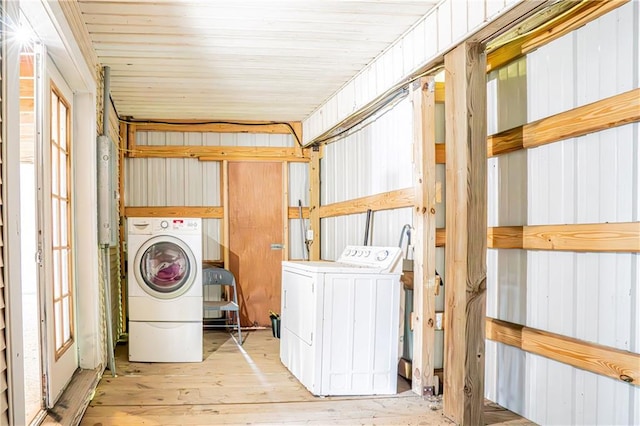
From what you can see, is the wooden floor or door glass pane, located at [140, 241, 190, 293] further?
door glass pane, located at [140, 241, 190, 293]

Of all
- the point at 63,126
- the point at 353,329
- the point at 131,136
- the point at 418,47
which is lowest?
the point at 353,329

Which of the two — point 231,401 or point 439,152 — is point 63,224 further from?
point 439,152

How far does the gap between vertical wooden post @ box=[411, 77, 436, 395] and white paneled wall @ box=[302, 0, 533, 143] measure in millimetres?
237

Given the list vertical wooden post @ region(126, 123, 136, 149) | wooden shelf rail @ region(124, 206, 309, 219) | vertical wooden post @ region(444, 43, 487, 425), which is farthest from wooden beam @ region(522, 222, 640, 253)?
vertical wooden post @ region(126, 123, 136, 149)

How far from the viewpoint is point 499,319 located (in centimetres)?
321

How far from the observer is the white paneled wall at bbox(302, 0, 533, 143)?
266 centimetres

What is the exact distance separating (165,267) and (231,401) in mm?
1579

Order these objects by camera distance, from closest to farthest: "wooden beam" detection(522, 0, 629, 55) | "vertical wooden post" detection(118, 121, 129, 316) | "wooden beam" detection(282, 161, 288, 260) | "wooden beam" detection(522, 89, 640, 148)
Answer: "wooden beam" detection(522, 89, 640, 148) < "wooden beam" detection(522, 0, 629, 55) < "vertical wooden post" detection(118, 121, 129, 316) < "wooden beam" detection(282, 161, 288, 260)

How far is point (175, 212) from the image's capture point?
605 cm

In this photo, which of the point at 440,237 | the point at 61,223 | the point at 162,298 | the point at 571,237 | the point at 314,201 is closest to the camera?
the point at 571,237

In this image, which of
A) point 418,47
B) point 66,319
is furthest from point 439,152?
point 66,319

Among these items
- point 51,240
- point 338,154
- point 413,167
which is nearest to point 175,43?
point 51,240

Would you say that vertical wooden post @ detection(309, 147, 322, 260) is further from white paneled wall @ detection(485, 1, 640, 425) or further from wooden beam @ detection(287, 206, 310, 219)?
white paneled wall @ detection(485, 1, 640, 425)

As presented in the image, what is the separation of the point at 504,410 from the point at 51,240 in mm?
2834
